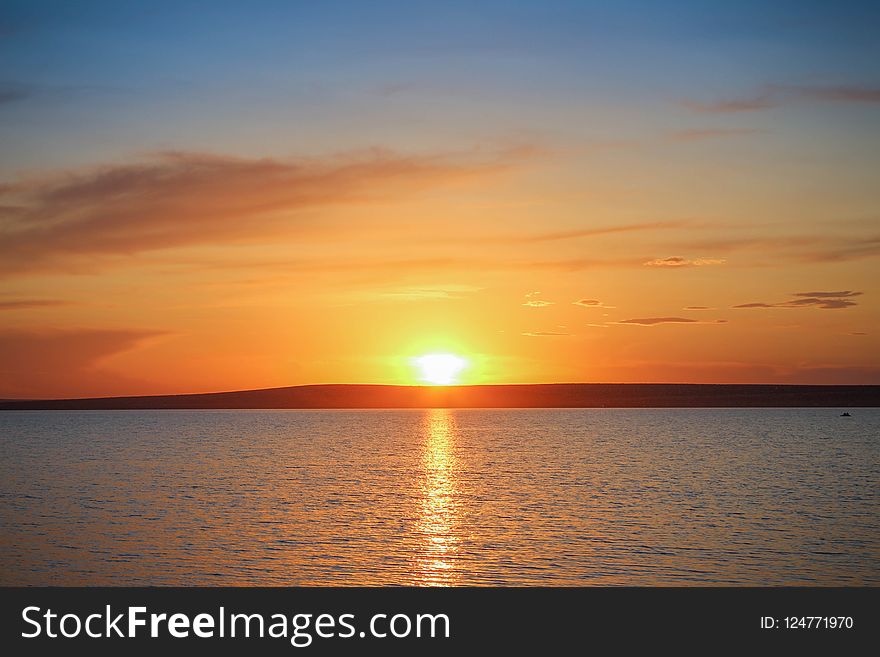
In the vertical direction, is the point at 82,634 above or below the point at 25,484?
below

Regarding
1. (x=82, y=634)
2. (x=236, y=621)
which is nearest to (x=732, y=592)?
(x=236, y=621)

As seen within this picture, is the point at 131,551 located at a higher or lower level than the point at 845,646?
higher

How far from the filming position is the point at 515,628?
2788cm

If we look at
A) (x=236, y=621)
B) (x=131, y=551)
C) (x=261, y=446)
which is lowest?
(x=236, y=621)

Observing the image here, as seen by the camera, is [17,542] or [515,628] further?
[17,542]

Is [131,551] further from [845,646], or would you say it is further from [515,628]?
[845,646]

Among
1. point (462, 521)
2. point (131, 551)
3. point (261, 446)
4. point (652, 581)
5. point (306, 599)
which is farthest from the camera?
point (261, 446)

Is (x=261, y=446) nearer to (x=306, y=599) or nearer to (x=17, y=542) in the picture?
(x=17, y=542)

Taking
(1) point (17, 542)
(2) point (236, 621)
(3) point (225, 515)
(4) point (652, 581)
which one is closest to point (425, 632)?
(2) point (236, 621)

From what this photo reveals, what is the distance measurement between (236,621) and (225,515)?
34543mm

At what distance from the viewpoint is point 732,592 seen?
33.9m

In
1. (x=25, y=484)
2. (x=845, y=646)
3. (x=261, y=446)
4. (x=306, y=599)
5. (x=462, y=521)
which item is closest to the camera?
(x=845, y=646)

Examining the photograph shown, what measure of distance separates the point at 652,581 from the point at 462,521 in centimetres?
2024

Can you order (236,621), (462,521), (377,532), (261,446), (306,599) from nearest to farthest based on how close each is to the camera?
(236,621)
(306,599)
(377,532)
(462,521)
(261,446)
